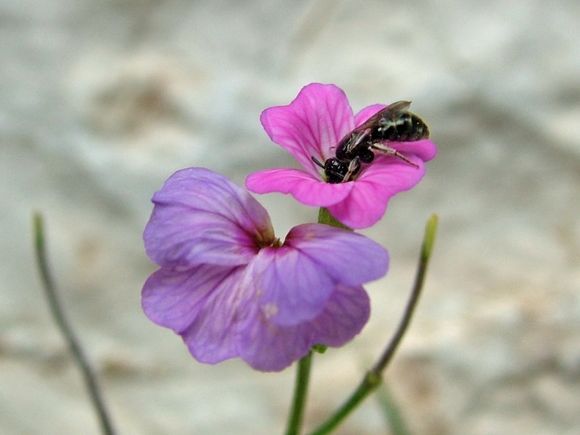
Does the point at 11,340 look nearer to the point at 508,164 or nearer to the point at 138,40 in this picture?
the point at 138,40

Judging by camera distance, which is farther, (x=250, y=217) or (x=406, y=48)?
(x=406, y=48)

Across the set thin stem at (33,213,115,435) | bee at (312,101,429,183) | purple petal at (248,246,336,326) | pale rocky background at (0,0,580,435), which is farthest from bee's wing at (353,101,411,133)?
pale rocky background at (0,0,580,435)

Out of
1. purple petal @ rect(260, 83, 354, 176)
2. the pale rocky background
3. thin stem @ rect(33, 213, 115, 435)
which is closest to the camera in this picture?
purple petal @ rect(260, 83, 354, 176)

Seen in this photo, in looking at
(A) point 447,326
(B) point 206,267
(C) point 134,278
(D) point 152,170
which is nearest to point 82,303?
(C) point 134,278

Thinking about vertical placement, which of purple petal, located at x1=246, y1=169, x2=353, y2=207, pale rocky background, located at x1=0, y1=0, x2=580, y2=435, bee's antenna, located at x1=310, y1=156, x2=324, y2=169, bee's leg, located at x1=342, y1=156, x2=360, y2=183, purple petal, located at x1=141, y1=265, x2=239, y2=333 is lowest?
purple petal, located at x1=141, y1=265, x2=239, y2=333

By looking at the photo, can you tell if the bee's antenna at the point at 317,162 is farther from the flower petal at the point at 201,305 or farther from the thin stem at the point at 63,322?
the thin stem at the point at 63,322

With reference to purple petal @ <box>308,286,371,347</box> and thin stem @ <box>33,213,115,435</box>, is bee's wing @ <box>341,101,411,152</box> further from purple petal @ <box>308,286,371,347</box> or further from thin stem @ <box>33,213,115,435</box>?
thin stem @ <box>33,213,115,435</box>
